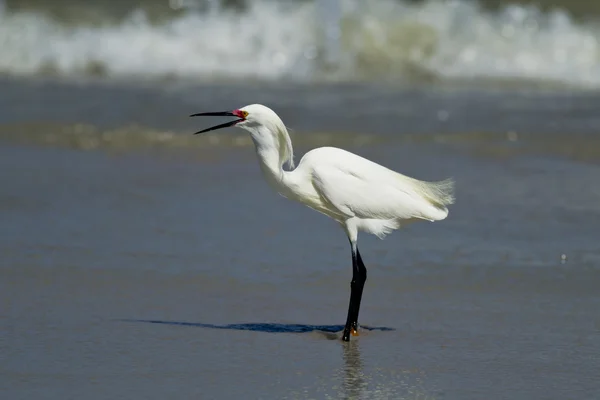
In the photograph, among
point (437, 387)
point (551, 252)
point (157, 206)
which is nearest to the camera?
point (437, 387)

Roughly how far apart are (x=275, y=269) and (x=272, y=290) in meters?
0.36

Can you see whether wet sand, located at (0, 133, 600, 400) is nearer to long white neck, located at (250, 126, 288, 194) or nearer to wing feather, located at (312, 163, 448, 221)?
wing feather, located at (312, 163, 448, 221)

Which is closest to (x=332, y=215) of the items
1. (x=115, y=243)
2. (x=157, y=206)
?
(x=115, y=243)

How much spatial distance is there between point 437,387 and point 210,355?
949mm

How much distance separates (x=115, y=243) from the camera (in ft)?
20.9

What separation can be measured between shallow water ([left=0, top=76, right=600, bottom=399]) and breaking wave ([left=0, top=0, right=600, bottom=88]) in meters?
4.55

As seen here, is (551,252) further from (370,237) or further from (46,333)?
(46,333)

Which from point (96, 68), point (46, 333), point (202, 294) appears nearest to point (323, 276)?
point (202, 294)

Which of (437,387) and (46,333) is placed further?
(46,333)

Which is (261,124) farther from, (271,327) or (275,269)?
(275,269)

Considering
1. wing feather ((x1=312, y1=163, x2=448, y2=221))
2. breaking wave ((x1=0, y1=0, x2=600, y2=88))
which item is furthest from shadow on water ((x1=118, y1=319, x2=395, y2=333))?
breaking wave ((x1=0, y1=0, x2=600, y2=88))

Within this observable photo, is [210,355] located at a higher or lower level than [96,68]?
lower

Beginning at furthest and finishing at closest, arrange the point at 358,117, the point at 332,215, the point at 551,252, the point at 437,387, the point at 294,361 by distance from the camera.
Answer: the point at 358,117
the point at 551,252
the point at 332,215
the point at 294,361
the point at 437,387

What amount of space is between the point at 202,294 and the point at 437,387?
167cm
